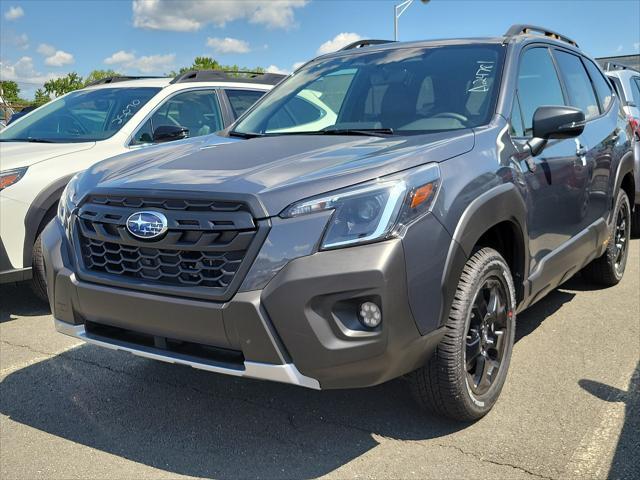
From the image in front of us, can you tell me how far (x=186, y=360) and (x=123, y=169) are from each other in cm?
99

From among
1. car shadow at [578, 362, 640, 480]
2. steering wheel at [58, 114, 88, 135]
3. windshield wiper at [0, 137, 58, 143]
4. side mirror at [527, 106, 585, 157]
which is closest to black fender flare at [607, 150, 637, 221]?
car shadow at [578, 362, 640, 480]

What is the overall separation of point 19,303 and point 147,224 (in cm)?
330

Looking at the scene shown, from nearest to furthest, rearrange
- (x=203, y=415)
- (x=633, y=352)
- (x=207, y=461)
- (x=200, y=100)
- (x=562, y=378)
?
(x=207, y=461) → (x=203, y=415) → (x=562, y=378) → (x=633, y=352) → (x=200, y=100)

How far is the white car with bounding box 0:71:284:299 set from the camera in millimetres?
4574

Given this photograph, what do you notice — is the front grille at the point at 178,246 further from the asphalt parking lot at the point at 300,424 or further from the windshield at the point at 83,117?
the windshield at the point at 83,117

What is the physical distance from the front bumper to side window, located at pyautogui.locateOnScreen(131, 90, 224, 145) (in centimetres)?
332

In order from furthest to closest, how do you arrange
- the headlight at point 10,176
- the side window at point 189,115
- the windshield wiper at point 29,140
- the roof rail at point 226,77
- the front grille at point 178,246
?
the roof rail at point 226,77
the side window at point 189,115
the windshield wiper at point 29,140
the headlight at point 10,176
the front grille at point 178,246

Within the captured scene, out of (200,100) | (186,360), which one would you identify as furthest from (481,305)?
(200,100)

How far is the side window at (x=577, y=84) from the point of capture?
14.2 ft

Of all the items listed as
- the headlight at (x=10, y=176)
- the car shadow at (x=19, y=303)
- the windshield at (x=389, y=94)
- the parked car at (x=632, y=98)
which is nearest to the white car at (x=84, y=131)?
the headlight at (x=10, y=176)

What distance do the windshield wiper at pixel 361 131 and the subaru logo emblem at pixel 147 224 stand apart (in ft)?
3.94

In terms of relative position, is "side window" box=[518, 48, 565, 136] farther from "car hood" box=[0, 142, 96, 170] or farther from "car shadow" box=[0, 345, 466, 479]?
"car hood" box=[0, 142, 96, 170]

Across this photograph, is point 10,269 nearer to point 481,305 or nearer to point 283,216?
point 283,216

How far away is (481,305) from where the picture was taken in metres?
3.01
